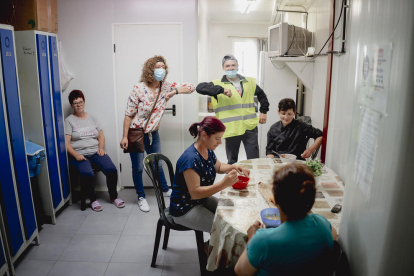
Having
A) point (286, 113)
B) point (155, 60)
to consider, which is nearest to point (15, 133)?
point (155, 60)

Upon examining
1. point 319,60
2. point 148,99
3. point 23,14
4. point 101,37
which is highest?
point 23,14

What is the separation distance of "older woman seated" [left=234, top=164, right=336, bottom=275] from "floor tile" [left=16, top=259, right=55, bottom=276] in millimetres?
1861

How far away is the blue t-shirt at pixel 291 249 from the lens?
1157 millimetres

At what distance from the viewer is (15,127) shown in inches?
97.6

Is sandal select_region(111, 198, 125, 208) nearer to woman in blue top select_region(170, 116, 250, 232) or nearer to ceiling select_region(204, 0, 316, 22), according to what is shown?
woman in blue top select_region(170, 116, 250, 232)

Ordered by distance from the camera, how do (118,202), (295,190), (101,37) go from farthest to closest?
1. (101,37)
2. (118,202)
3. (295,190)

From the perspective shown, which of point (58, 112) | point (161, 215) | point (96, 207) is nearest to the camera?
point (161, 215)

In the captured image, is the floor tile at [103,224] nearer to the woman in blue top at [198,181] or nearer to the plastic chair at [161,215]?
the plastic chair at [161,215]

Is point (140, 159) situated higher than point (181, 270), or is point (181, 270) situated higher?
point (140, 159)

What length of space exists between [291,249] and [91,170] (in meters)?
2.73

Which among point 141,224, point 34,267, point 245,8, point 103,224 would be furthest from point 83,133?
point 245,8

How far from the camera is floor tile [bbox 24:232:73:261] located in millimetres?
2645

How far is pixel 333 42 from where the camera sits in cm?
277

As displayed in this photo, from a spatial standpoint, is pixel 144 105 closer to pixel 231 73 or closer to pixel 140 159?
pixel 140 159
